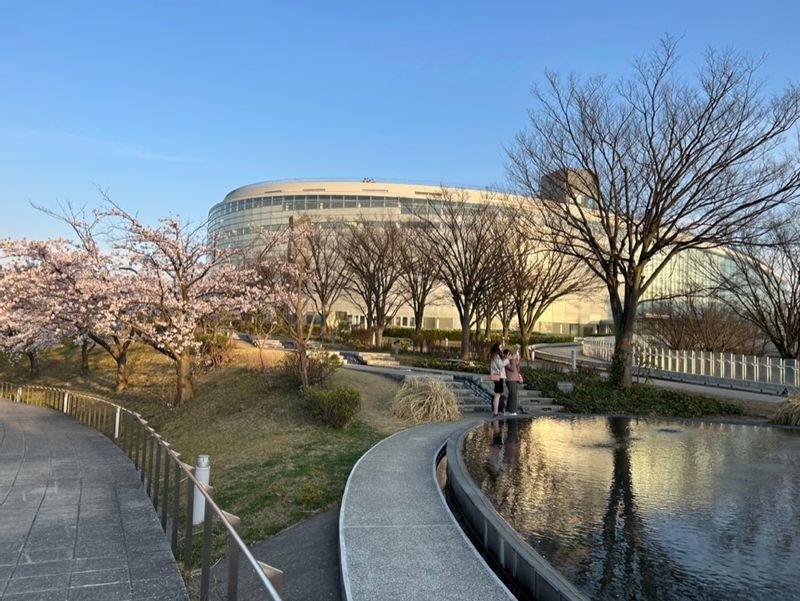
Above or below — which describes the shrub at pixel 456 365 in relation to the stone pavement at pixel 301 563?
above

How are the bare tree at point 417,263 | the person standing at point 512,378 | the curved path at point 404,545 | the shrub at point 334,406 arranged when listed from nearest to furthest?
the curved path at point 404,545 < the shrub at point 334,406 < the person standing at point 512,378 < the bare tree at point 417,263

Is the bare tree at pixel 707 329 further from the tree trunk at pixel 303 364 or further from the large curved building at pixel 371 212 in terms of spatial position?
the tree trunk at pixel 303 364

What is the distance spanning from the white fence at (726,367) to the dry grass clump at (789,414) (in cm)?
707

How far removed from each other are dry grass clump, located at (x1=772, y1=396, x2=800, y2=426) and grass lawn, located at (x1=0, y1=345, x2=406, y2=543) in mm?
9362

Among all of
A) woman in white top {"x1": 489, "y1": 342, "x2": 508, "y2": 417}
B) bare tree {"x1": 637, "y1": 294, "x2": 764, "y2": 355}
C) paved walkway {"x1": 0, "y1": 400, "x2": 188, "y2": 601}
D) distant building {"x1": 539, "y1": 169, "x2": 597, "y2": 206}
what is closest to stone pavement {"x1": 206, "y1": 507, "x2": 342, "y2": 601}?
paved walkway {"x1": 0, "y1": 400, "x2": 188, "y2": 601}

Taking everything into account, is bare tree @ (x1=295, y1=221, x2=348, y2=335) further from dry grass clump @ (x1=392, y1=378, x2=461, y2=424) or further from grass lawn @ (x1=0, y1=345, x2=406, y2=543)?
dry grass clump @ (x1=392, y1=378, x2=461, y2=424)

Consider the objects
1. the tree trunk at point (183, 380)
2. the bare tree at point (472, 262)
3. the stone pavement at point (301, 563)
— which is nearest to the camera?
the stone pavement at point (301, 563)

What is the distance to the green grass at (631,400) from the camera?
52.0ft

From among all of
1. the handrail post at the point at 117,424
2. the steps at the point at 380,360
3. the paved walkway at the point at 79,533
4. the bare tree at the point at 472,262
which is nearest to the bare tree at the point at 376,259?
the bare tree at the point at 472,262

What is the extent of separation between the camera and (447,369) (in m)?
23.6

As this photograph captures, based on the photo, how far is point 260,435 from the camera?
40.2 feet

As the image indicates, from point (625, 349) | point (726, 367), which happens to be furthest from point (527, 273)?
point (625, 349)

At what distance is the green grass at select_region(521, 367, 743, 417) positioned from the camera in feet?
52.0

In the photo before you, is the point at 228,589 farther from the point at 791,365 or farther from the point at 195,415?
the point at 791,365
